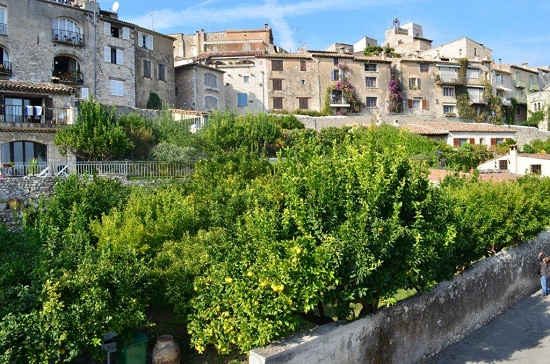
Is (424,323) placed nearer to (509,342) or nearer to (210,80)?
(509,342)

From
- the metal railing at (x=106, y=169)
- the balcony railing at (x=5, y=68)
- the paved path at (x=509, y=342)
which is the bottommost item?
the paved path at (x=509, y=342)

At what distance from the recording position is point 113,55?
45.5 metres

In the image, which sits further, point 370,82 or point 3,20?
point 370,82

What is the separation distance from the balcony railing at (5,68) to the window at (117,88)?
28.7 ft

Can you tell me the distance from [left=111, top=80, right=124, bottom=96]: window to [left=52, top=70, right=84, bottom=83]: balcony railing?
285 centimetres

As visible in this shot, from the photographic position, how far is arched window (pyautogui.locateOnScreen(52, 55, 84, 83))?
42.2 m

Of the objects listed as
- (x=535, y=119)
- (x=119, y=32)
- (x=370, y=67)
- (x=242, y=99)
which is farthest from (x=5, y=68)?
(x=535, y=119)

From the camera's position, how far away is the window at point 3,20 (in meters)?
39.3

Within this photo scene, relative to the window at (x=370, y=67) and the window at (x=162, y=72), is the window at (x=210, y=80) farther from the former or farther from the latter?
the window at (x=370, y=67)

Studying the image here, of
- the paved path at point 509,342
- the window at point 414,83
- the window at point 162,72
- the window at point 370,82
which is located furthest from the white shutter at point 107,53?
the paved path at point 509,342

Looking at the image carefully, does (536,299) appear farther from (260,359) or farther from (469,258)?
(260,359)

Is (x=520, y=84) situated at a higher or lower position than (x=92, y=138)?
higher

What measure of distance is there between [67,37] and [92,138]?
16.9m

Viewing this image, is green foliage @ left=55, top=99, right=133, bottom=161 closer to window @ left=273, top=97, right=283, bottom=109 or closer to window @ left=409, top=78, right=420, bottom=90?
window @ left=273, top=97, right=283, bottom=109
